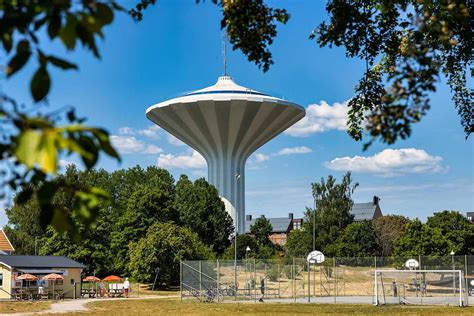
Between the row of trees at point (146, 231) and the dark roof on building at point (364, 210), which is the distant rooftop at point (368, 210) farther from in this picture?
the row of trees at point (146, 231)

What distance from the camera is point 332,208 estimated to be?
3406 inches

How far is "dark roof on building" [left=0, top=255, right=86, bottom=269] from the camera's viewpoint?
50.6 m

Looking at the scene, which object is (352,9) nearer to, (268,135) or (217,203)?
(217,203)

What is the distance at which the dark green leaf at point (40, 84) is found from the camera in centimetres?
323

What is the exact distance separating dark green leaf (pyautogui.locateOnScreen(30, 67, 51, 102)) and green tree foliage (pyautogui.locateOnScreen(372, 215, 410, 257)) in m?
86.4

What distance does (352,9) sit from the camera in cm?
966

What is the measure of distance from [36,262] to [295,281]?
19936 mm

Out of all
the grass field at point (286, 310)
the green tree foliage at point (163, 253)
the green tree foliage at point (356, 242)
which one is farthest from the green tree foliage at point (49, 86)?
the green tree foliage at point (356, 242)

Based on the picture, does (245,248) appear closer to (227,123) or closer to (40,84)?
(227,123)

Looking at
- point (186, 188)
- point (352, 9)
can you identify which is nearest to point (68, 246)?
point (186, 188)

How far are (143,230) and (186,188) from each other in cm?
1783

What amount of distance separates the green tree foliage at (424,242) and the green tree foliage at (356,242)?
43.6ft

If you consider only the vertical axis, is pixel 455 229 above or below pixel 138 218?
below

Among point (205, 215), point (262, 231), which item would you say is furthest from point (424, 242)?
point (262, 231)
